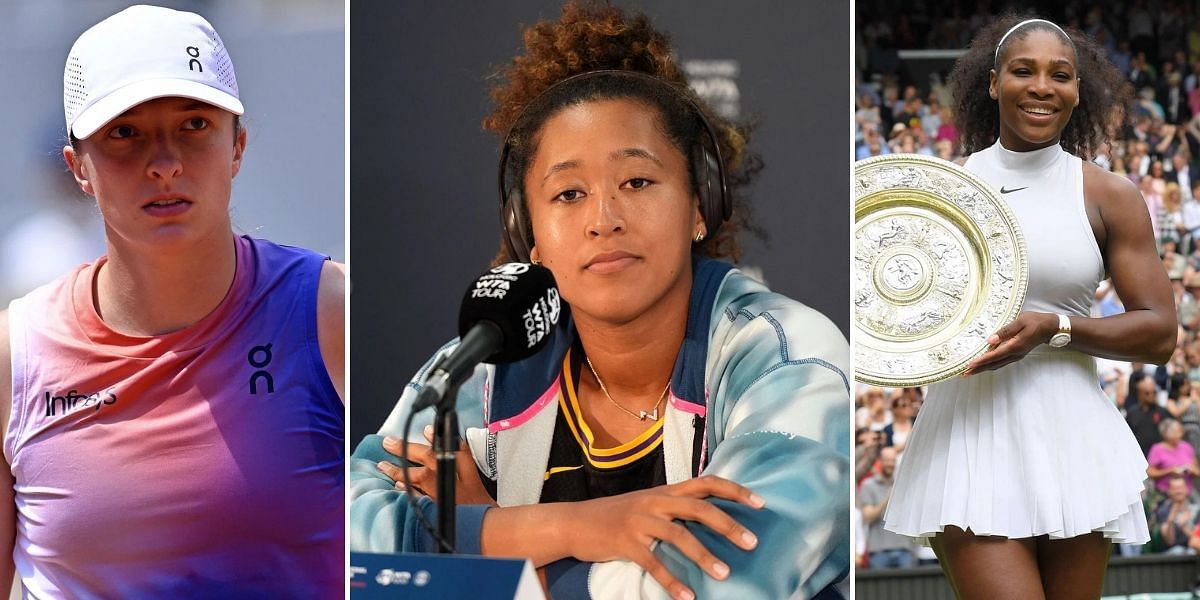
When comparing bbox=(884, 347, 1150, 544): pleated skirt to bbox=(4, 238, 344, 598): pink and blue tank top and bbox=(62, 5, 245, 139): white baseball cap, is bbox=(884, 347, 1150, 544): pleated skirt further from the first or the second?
bbox=(62, 5, 245, 139): white baseball cap

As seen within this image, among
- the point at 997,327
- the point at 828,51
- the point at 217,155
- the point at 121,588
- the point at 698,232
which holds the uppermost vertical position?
the point at 828,51

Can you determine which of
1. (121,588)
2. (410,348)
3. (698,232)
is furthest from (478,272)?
(121,588)

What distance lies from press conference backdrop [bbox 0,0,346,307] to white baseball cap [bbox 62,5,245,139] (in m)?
0.10

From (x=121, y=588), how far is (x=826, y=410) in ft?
5.72

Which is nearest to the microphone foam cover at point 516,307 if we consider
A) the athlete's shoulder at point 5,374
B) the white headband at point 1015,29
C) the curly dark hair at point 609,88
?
the curly dark hair at point 609,88

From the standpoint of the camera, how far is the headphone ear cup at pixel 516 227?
3102mm

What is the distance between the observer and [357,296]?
318 cm

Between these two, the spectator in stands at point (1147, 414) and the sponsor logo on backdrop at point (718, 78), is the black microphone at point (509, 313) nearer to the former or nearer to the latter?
the sponsor logo on backdrop at point (718, 78)

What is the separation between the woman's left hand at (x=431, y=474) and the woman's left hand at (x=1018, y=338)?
122cm

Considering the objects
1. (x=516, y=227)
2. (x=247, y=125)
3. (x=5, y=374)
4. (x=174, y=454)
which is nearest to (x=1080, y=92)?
(x=516, y=227)

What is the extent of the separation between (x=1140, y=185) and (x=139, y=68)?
5.16 m

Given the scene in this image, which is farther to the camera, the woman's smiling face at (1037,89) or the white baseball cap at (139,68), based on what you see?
the woman's smiling face at (1037,89)

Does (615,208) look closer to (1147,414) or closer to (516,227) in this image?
(516,227)

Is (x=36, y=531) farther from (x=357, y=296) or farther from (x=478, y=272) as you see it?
(x=478, y=272)
